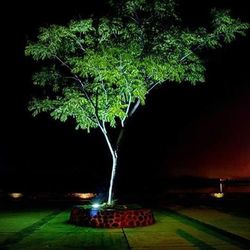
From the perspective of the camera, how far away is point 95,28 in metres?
13.6

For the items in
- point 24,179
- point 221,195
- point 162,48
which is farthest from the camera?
point 24,179

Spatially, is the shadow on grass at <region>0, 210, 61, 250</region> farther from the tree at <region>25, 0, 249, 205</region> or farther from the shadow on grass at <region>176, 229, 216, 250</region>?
the shadow on grass at <region>176, 229, 216, 250</region>

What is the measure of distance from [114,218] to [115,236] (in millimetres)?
1606

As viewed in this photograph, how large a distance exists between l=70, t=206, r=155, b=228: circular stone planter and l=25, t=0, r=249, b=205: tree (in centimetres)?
102

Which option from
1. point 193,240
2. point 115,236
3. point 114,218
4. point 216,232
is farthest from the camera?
point 114,218

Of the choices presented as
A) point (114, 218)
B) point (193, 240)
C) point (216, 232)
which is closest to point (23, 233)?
point (114, 218)

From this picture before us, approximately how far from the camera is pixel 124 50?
1240 centimetres

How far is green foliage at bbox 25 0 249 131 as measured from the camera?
1247 cm

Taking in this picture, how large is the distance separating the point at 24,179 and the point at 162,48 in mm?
16283

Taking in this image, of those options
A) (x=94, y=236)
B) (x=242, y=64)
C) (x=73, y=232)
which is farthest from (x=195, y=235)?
(x=242, y=64)

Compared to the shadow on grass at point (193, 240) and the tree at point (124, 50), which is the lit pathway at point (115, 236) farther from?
the tree at point (124, 50)

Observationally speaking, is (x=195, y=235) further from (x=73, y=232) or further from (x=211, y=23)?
(x=211, y=23)

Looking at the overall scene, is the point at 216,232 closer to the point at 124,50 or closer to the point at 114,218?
the point at 114,218

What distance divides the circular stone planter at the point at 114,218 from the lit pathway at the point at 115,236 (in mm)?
337
